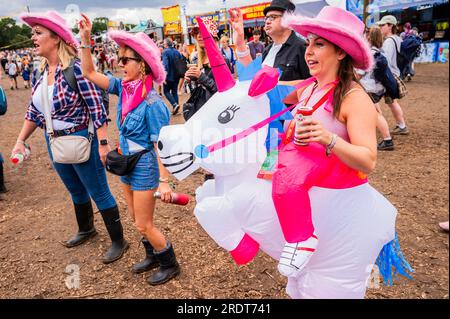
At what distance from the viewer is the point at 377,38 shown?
15.5ft

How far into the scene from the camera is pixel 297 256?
4.69 feet

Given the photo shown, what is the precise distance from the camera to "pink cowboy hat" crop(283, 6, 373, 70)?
54.9 inches

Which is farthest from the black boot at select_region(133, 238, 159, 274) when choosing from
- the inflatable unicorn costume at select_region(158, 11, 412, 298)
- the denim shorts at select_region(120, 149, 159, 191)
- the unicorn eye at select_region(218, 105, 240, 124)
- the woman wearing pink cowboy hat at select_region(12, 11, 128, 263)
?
the unicorn eye at select_region(218, 105, 240, 124)

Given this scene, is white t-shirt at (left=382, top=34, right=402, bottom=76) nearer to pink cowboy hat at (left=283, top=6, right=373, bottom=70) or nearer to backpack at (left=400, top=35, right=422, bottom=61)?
backpack at (left=400, top=35, right=422, bottom=61)

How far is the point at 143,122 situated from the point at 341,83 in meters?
1.37

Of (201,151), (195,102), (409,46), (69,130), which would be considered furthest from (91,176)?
(409,46)

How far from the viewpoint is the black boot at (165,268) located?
8.89 ft

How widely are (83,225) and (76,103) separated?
1339 mm

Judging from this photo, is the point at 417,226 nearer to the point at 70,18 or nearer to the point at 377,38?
the point at 377,38

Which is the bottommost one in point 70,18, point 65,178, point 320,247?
point 65,178

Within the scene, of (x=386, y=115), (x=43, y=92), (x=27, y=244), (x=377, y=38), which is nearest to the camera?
(x=43, y=92)

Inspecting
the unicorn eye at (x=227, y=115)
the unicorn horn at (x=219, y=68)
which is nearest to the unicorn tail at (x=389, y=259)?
the unicorn eye at (x=227, y=115)

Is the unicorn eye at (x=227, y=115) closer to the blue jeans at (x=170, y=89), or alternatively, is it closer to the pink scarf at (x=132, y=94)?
the pink scarf at (x=132, y=94)

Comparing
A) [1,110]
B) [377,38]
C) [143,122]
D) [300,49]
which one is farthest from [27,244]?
[377,38]
